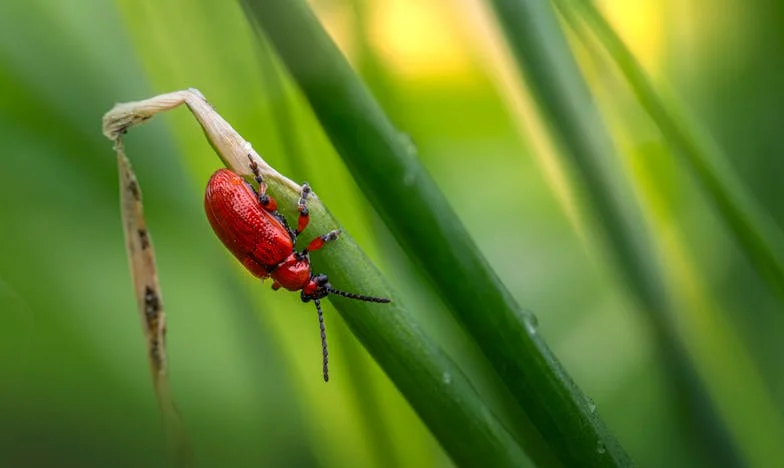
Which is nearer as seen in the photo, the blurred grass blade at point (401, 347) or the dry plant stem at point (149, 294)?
the blurred grass blade at point (401, 347)

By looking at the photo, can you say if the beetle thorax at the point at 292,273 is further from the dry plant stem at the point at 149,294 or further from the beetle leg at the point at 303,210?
the beetle leg at the point at 303,210

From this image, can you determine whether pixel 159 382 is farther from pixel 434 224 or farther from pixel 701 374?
pixel 701 374

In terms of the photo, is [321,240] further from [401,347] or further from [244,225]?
[244,225]

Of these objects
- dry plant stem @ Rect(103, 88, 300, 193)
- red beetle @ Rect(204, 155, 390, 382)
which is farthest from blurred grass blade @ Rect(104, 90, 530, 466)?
red beetle @ Rect(204, 155, 390, 382)

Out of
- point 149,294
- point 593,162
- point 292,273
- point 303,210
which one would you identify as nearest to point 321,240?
point 303,210

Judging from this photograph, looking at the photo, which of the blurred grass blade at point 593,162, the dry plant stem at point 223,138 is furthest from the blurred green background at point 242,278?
the dry plant stem at point 223,138
